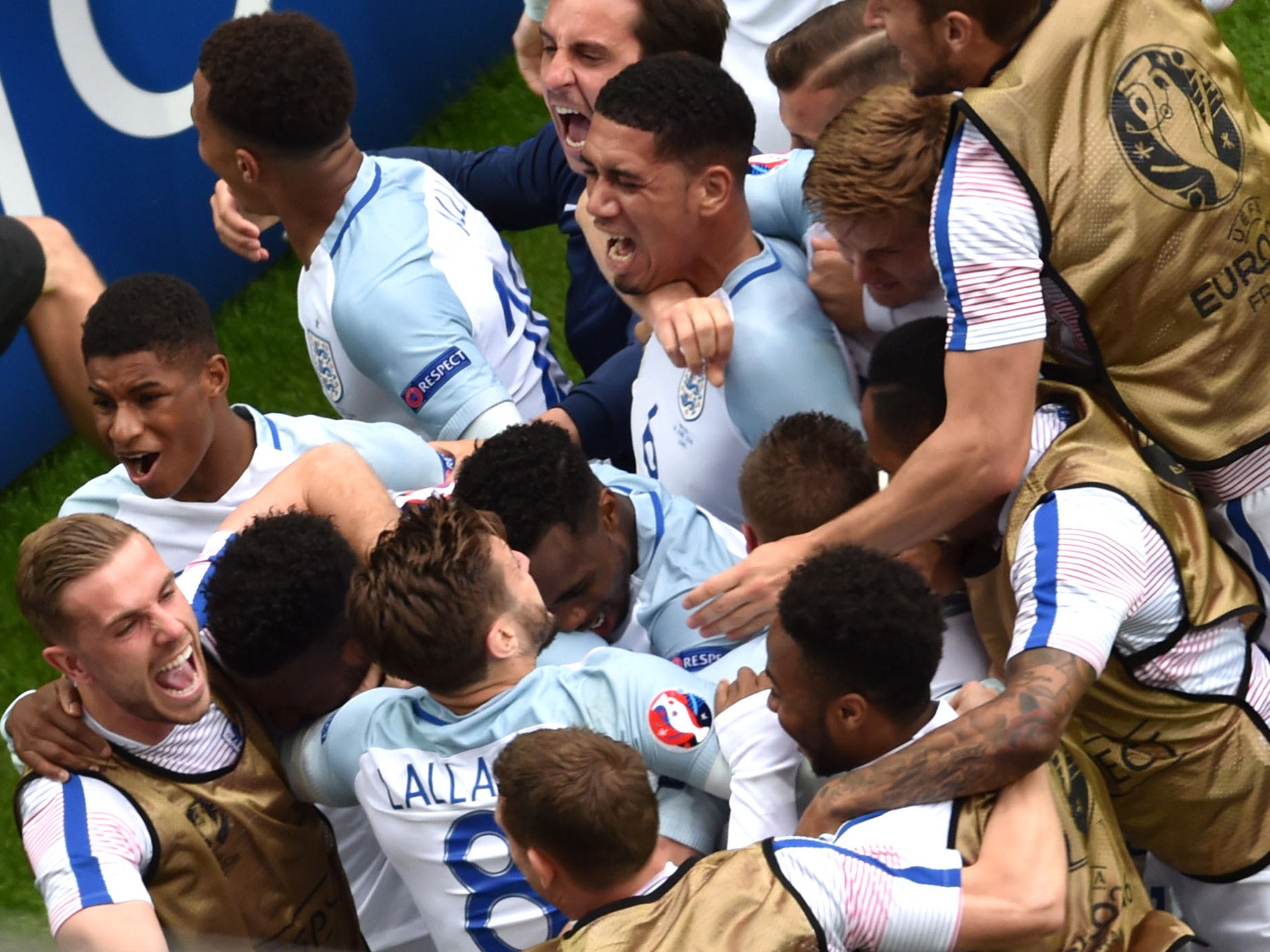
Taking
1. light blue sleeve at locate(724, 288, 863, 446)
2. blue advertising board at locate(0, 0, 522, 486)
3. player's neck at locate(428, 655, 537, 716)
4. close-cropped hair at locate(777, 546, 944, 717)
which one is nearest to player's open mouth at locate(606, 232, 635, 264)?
light blue sleeve at locate(724, 288, 863, 446)

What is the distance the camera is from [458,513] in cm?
314

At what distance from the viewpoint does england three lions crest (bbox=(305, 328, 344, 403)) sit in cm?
477

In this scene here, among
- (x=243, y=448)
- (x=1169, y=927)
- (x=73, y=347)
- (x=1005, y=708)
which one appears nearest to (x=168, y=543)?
(x=243, y=448)

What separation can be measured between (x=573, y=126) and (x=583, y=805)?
8.90 feet

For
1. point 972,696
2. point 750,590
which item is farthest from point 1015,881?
point 750,590

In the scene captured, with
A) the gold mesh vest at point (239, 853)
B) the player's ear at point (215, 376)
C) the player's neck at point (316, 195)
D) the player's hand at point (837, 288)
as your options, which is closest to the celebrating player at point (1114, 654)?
the player's hand at point (837, 288)

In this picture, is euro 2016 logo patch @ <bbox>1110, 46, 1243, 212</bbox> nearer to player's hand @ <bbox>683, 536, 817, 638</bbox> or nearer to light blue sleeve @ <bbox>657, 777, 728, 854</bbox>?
player's hand @ <bbox>683, 536, 817, 638</bbox>

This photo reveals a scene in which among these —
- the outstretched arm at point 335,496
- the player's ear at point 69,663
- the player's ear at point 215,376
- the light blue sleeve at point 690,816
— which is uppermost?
the player's ear at point 215,376

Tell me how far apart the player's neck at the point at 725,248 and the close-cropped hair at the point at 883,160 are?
0.48m

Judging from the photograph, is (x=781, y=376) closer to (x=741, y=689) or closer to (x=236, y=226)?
(x=741, y=689)

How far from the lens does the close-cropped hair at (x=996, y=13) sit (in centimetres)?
307

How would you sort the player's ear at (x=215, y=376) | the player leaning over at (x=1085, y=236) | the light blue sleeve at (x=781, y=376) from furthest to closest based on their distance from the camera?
1. the player's ear at (x=215, y=376)
2. the light blue sleeve at (x=781, y=376)
3. the player leaning over at (x=1085, y=236)

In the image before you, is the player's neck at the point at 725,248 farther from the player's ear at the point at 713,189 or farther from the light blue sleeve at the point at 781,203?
the light blue sleeve at the point at 781,203

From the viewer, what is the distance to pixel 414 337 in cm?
445
